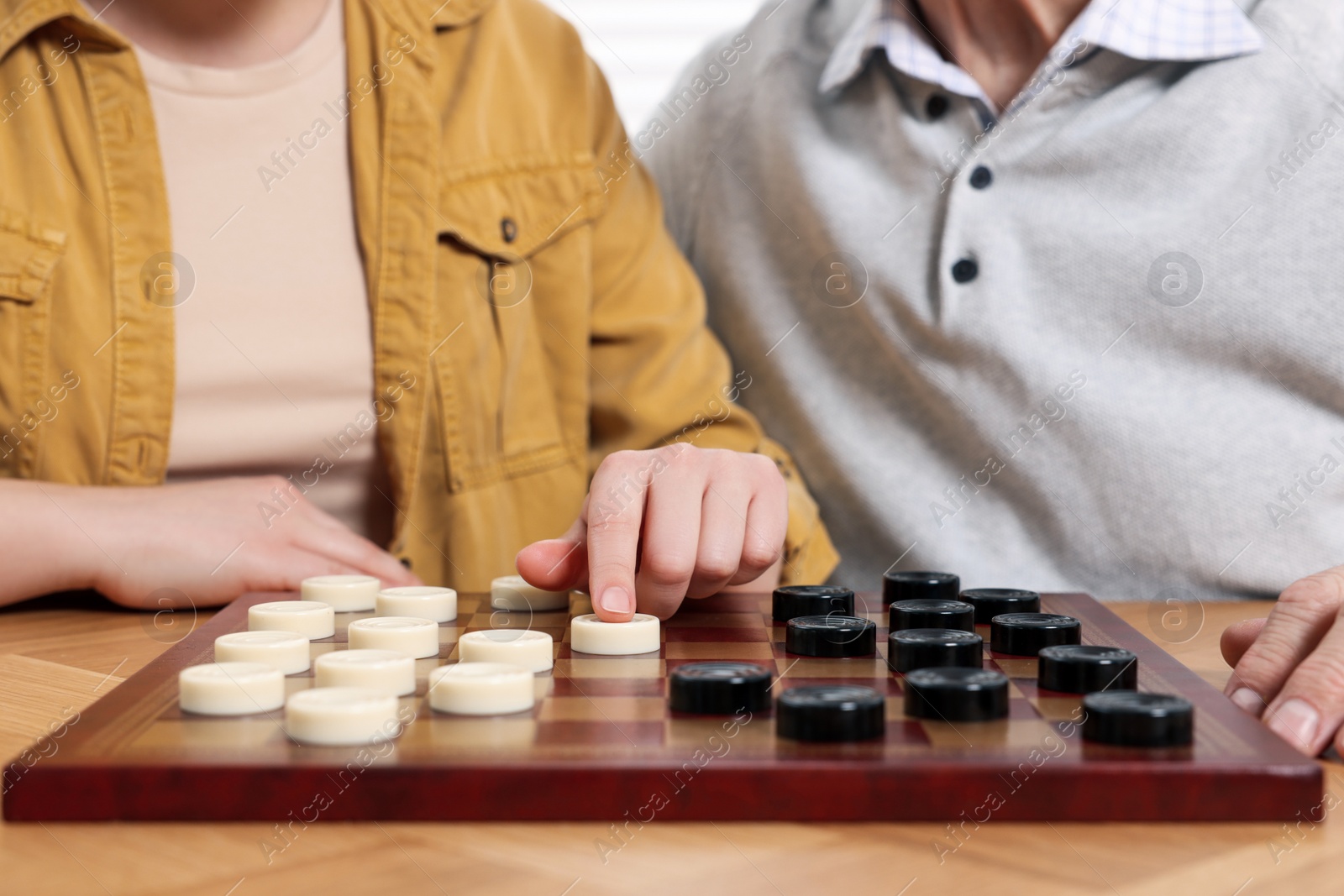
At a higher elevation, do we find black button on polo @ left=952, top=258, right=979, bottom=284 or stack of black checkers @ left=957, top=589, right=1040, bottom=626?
black button on polo @ left=952, top=258, right=979, bottom=284

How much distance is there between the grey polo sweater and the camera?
1.34 m

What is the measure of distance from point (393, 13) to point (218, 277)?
0.36 m

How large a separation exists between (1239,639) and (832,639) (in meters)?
0.29

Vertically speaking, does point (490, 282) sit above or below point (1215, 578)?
above

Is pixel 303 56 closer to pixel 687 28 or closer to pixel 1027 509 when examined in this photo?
pixel 1027 509

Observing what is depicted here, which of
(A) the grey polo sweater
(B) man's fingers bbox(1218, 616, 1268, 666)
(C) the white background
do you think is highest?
(C) the white background

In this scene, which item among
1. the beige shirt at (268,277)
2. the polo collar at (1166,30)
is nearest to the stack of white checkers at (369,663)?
the beige shirt at (268,277)

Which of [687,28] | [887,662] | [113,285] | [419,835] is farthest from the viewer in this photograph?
[687,28]

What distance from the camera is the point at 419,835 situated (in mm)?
571

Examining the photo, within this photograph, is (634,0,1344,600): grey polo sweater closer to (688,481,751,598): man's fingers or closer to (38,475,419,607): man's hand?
(688,481,751,598): man's fingers

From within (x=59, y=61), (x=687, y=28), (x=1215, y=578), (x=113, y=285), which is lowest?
(x=1215, y=578)

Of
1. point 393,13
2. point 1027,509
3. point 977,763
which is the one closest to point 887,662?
point 977,763

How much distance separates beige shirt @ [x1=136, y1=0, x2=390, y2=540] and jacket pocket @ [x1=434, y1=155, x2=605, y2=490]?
0.10m

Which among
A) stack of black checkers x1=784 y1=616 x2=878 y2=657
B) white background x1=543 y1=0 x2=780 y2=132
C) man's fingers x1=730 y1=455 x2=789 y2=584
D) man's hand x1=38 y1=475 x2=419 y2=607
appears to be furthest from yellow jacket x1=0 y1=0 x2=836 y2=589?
white background x1=543 y1=0 x2=780 y2=132
